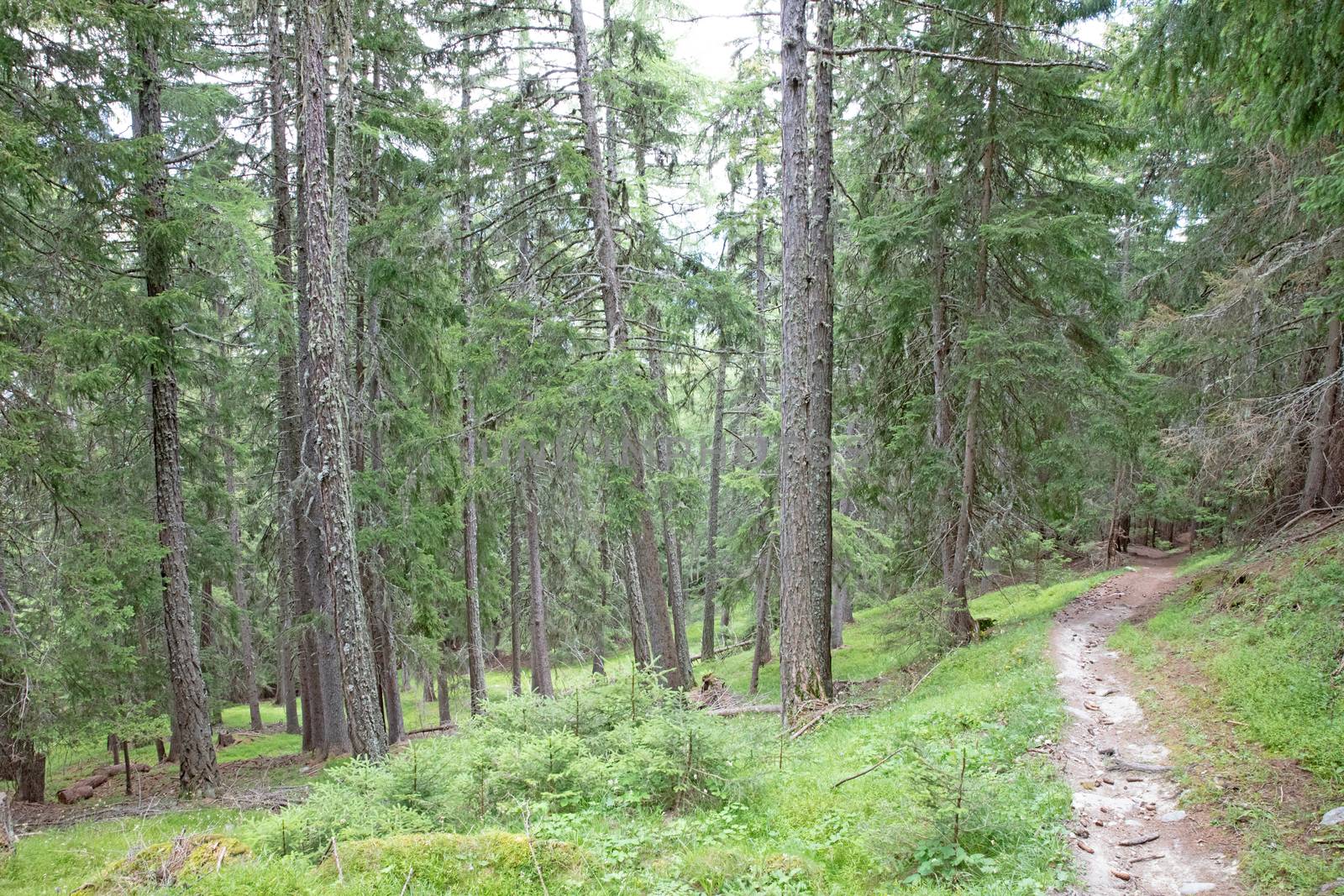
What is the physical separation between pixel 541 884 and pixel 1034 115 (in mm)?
12810

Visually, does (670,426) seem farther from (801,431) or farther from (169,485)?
(169,485)

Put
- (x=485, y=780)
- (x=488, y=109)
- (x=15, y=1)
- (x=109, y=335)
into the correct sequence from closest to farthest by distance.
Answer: (x=485, y=780), (x=15, y=1), (x=109, y=335), (x=488, y=109)

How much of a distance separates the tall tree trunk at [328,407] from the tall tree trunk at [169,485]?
8.29ft

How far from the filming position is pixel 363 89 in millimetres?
12109

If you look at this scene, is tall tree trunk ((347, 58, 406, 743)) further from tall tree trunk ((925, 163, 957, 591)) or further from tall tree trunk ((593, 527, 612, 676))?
tall tree trunk ((925, 163, 957, 591))

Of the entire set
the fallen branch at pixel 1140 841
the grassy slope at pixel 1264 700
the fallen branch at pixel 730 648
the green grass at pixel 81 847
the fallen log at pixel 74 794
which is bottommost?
the fallen branch at pixel 730 648

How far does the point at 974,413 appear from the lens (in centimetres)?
1176

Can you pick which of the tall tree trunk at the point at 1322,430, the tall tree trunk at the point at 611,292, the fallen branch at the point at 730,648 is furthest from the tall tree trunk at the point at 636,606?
the fallen branch at the point at 730,648

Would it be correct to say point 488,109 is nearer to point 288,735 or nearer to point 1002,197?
point 1002,197

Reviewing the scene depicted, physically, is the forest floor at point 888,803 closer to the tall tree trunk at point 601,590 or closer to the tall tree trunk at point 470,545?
the tall tree trunk at point 470,545

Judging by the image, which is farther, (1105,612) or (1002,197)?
(1105,612)

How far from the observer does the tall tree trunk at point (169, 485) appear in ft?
33.1

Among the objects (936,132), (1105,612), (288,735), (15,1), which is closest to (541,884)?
(15,1)

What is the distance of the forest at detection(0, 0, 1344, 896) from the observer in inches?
194
